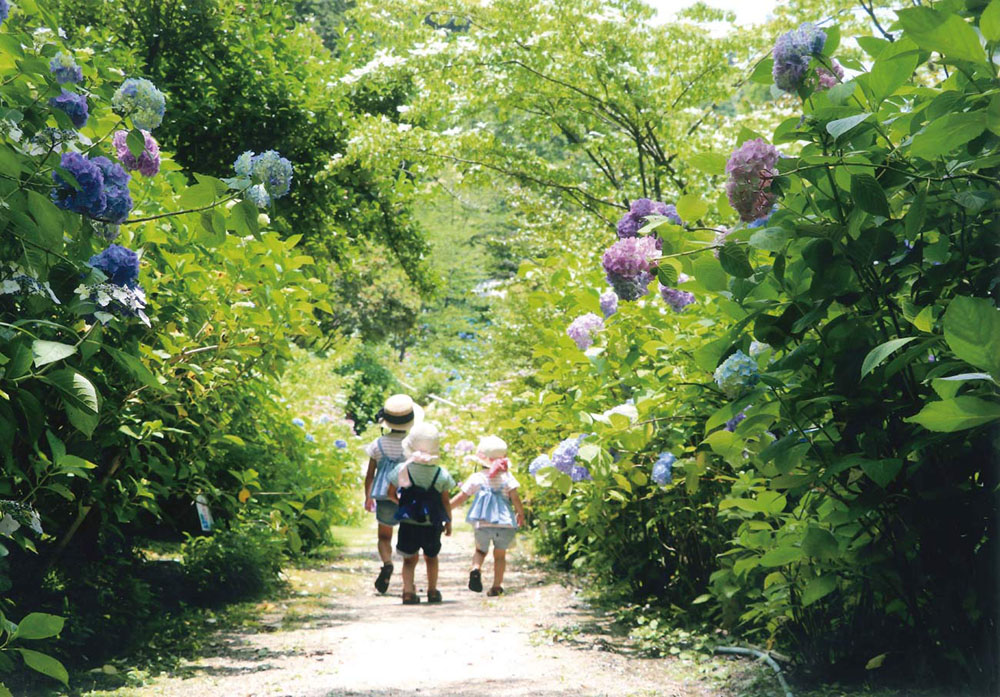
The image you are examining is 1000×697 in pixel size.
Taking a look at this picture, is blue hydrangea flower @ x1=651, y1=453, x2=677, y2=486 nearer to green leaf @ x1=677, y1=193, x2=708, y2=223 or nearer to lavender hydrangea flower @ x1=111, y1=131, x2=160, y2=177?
green leaf @ x1=677, y1=193, x2=708, y2=223

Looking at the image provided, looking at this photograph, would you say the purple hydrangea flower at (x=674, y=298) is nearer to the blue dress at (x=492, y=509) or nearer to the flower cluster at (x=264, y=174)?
the flower cluster at (x=264, y=174)

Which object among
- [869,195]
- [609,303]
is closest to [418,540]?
[609,303]

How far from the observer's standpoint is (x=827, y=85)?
8.66 ft

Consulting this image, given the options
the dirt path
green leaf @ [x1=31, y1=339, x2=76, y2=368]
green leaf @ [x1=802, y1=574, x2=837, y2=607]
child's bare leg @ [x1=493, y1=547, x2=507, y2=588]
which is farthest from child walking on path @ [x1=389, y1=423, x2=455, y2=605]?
green leaf @ [x1=31, y1=339, x2=76, y2=368]

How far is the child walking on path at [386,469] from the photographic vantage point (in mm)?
7102

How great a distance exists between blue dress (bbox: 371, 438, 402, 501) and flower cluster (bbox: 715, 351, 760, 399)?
190 inches

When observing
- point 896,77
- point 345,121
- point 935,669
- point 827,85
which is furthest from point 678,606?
point 345,121

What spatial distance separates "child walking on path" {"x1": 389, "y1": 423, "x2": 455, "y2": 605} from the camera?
6770mm

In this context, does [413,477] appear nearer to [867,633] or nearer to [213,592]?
[213,592]

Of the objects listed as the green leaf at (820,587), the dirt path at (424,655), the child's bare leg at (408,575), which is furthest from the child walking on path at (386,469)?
the green leaf at (820,587)

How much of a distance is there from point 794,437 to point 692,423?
68.3 inches

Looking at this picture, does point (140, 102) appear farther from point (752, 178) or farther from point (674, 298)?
point (674, 298)

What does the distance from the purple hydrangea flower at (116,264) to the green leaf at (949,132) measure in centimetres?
192

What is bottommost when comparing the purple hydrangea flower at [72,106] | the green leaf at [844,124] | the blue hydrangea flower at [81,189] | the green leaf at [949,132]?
the green leaf at [949,132]
